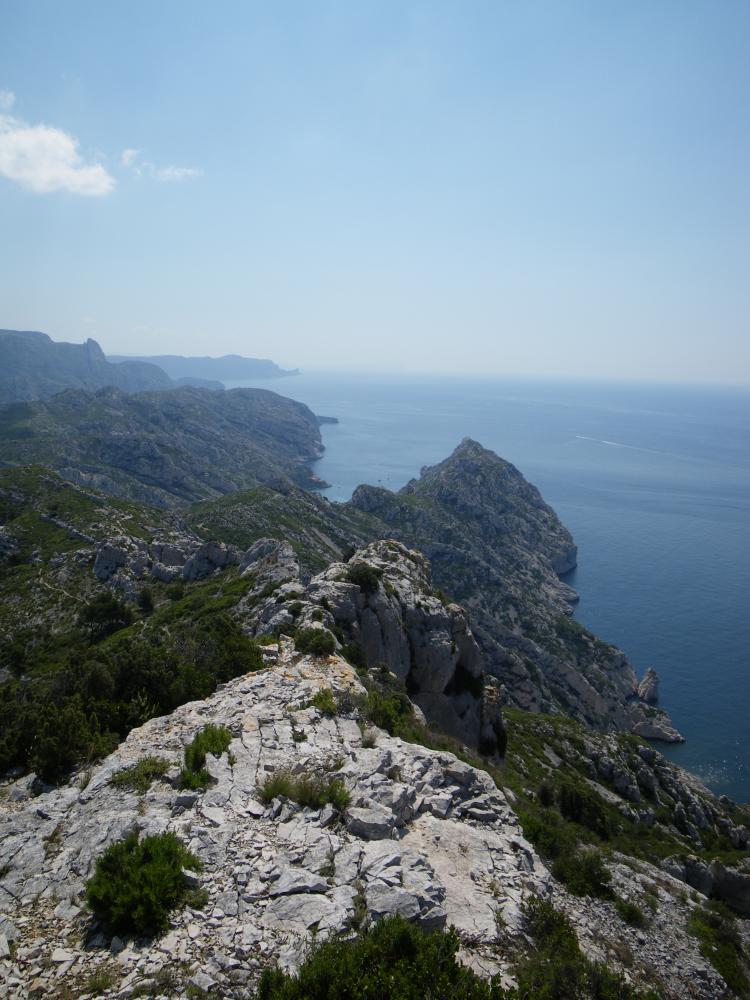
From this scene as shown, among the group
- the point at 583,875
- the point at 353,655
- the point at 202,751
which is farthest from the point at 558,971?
the point at 353,655

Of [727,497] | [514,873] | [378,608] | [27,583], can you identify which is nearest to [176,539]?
[27,583]

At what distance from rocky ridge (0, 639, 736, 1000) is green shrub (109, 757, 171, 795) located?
219 mm

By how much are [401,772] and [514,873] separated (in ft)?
12.7

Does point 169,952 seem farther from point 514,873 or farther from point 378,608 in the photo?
Result: point 378,608

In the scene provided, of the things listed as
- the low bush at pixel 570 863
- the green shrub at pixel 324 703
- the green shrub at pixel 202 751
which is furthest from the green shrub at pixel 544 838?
the green shrub at pixel 202 751

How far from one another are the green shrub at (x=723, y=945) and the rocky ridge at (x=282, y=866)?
1.58 feet

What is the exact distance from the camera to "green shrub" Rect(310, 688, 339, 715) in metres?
18.1

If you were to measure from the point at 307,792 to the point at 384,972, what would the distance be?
495 cm

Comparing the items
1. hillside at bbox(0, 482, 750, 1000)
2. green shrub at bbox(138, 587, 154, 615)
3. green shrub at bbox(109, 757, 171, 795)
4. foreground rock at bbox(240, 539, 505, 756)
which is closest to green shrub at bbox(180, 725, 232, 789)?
hillside at bbox(0, 482, 750, 1000)

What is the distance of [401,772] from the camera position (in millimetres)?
14992

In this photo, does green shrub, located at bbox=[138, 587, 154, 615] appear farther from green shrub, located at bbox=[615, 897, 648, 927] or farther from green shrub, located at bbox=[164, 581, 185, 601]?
green shrub, located at bbox=[615, 897, 648, 927]

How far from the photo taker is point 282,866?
10.3m

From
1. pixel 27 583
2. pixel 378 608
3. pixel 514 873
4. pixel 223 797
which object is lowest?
pixel 27 583

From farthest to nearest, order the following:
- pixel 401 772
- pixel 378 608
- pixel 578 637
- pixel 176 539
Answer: pixel 578 637
pixel 176 539
pixel 378 608
pixel 401 772
